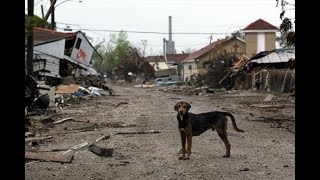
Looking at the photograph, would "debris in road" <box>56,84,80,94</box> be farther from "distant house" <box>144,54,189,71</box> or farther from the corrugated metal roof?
"distant house" <box>144,54,189,71</box>

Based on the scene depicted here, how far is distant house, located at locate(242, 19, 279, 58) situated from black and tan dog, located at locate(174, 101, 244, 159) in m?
52.6

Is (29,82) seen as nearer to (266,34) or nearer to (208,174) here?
(208,174)

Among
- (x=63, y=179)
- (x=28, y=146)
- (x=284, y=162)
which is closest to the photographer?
(x=63, y=179)

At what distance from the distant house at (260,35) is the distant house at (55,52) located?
22422 mm

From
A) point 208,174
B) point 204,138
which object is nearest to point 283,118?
point 204,138

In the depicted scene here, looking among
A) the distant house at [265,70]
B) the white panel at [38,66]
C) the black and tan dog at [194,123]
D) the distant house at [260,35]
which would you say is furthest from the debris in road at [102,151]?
the distant house at [260,35]

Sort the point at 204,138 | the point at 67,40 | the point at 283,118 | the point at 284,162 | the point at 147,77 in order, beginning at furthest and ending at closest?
the point at 147,77 < the point at 67,40 < the point at 283,118 < the point at 204,138 < the point at 284,162

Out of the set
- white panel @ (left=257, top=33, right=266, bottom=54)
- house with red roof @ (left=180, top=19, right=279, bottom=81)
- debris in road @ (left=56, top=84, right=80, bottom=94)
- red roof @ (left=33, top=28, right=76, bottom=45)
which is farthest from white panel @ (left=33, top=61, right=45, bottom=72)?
white panel @ (left=257, top=33, right=266, bottom=54)

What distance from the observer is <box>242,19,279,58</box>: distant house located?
61031mm

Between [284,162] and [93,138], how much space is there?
559 cm

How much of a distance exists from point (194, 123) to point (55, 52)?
3087 centimetres

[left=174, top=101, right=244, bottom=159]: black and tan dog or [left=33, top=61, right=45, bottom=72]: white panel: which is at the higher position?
[left=33, top=61, right=45, bottom=72]: white panel

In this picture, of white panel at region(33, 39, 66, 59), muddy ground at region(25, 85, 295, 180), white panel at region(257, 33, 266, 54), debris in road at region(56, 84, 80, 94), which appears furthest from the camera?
white panel at region(257, 33, 266, 54)
